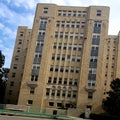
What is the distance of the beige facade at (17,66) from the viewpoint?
301ft

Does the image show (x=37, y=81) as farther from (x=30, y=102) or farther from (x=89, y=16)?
(x=89, y=16)

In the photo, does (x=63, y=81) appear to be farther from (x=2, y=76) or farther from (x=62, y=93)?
(x=2, y=76)

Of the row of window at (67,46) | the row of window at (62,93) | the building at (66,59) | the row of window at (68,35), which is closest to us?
the building at (66,59)

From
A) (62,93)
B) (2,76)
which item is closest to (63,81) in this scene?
(62,93)

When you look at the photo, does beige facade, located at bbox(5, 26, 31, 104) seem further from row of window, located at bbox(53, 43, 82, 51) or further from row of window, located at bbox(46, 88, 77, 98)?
row of window, located at bbox(53, 43, 82, 51)

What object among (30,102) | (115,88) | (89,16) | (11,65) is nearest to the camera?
(115,88)

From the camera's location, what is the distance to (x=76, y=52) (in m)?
75.2

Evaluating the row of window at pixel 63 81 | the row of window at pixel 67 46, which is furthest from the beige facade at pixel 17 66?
the row of window at pixel 67 46

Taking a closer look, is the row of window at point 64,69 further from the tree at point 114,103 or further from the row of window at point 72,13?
the row of window at point 72,13

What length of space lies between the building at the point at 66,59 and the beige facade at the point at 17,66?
19.3 meters

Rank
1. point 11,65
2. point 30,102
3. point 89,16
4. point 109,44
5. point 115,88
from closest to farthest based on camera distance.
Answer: point 115,88, point 30,102, point 89,16, point 11,65, point 109,44

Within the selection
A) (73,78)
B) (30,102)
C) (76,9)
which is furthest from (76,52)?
(30,102)

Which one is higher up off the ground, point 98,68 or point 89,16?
point 89,16

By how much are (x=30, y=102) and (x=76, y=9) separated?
27.1 metres
